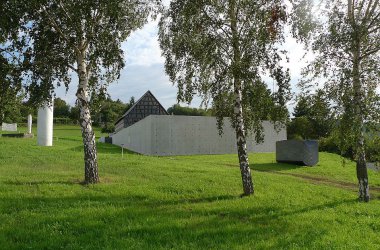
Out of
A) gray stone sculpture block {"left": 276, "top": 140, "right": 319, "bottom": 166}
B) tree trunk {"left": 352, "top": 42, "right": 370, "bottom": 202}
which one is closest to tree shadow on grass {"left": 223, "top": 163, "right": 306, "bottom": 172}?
gray stone sculpture block {"left": 276, "top": 140, "right": 319, "bottom": 166}

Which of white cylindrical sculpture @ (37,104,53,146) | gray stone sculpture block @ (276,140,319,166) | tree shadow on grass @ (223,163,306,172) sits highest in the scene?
white cylindrical sculpture @ (37,104,53,146)

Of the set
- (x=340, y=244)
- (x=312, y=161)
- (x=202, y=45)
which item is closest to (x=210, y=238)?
(x=340, y=244)

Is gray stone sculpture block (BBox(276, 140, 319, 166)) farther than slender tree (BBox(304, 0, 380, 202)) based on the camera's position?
Yes

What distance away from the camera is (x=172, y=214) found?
33.2 ft

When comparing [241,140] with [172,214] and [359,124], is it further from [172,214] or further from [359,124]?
[172,214]

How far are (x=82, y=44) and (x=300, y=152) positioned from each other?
21103 mm

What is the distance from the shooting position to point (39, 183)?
1363cm

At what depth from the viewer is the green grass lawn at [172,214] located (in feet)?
25.8

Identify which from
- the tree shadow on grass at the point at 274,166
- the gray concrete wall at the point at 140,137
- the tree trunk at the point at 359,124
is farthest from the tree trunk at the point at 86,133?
the gray concrete wall at the point at 140,137

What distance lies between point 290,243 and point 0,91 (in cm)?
1058

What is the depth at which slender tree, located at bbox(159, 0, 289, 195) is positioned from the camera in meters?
12.7

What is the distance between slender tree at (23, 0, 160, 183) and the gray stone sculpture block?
19706 mm

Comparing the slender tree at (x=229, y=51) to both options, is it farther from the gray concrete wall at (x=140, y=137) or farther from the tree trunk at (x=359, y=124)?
A: the gray concrete wall at (x=140, y=137)

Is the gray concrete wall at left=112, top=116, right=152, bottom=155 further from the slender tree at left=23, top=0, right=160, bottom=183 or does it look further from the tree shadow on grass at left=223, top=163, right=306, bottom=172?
the slender tree at left=23, top=0, right=160, bottom=183
